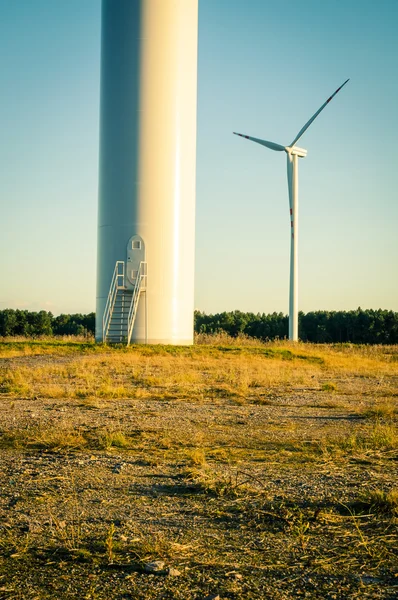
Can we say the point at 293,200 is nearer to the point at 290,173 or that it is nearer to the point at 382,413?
the point at 290,173

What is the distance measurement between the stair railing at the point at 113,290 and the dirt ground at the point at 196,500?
662 inches

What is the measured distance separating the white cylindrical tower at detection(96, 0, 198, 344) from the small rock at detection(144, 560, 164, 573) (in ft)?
81.7

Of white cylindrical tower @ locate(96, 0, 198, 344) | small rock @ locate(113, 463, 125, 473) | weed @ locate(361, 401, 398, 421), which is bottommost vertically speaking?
small rock @ locate(113, 463, 125, 473)

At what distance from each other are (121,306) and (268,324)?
42.9 metres

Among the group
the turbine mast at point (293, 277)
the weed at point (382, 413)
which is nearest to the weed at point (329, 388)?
the weed at point (382, 413)

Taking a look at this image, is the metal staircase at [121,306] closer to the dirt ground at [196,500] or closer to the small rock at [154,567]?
the dirt ground at [196,500]

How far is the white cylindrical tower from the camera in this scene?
28.6 meters

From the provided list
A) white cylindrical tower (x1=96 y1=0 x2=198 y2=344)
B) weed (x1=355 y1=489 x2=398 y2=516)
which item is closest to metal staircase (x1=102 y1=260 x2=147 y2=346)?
white cylindrical tower (x1=96 y1=0 x2=198 y2=344)

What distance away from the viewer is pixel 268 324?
70.5 metres

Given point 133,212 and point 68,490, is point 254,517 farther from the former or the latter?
point 133,212

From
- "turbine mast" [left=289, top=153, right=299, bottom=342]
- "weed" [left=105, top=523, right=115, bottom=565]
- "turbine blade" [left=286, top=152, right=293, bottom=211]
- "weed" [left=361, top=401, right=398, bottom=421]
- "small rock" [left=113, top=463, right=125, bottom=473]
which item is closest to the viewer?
"weed" [left=105, top=523, right=115, bottom=565]

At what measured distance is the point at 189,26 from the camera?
30594 mm

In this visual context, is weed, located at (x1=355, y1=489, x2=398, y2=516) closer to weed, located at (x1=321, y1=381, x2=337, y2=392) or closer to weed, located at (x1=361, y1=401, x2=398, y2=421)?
weed, located at (x1=361, y1=401, x2=398, y2=421)

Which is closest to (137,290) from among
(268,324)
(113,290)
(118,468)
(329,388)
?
(113,290)
